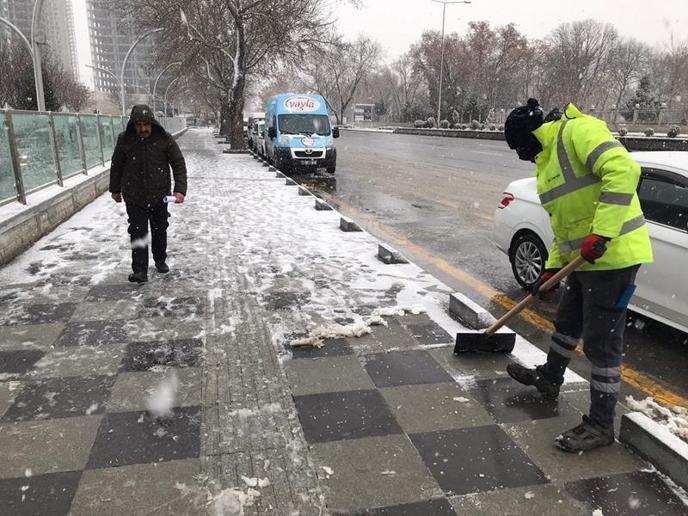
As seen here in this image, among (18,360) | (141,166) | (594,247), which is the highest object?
(141,166)

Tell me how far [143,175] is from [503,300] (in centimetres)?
383

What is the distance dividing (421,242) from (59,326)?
503 centimetres

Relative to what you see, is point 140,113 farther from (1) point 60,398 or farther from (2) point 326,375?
(2) point 326,375

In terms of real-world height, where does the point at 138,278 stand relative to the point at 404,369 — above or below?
above

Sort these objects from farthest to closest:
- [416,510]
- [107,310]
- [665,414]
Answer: [107,310] → [665,414] → [416,510]

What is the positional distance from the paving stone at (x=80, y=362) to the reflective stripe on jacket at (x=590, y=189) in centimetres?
295

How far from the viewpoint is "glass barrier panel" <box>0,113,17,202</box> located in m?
6.65

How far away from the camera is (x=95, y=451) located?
2762mm

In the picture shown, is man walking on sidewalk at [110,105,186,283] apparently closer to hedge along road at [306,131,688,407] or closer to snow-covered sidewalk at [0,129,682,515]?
snow-covered sidewalk at [0,129,682,515]

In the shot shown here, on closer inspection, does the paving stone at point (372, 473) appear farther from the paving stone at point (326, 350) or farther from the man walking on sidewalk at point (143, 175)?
the man walking on sidewalk at point (143, 175)

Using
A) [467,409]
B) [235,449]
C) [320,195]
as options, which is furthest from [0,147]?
[320,195]

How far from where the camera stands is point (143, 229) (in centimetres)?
562

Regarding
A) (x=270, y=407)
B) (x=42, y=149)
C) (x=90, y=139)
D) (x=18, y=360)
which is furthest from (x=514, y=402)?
(x=90, y=139)

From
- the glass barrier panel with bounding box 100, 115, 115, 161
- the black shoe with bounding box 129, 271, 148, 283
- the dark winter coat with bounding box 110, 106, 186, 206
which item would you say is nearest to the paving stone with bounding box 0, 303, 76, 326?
the black shoe with bounding box 129, 271, 148, 283
